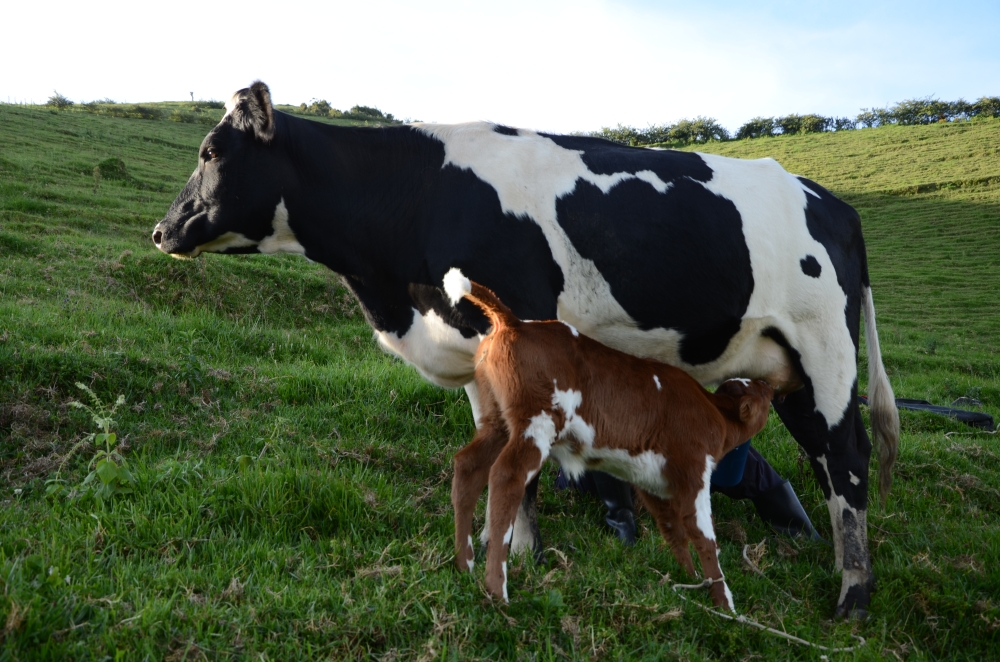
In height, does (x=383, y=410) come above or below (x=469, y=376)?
below

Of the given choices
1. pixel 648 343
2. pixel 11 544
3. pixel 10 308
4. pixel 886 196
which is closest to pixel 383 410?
pixel 648 343

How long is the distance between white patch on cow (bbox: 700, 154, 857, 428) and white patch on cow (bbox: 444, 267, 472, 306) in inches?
66.1

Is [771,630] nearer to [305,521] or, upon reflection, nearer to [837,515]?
[837,515]

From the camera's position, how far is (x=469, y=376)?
14.7ft

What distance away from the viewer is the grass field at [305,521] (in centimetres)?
295

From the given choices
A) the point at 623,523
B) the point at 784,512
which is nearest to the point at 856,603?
the point at 784,512

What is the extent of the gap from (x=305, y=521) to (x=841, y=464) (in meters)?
3.27

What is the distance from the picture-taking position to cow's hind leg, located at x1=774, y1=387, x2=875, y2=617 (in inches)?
178

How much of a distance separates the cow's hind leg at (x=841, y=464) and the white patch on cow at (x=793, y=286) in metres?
0.08

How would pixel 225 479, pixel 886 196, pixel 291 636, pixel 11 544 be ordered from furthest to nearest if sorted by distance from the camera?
1. pixel 886 196
2. pixel 225 479
3. pixel 11 544
4. pixel 291 636

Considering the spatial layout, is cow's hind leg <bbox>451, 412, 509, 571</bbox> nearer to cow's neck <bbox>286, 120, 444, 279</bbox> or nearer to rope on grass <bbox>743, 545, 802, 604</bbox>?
cow's neck <bbox>286, 120, 444, 279</bbox>

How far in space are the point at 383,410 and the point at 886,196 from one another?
137 ft

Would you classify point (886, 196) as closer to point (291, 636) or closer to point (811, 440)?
point (811, 440)

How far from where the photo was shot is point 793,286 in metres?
4.58
